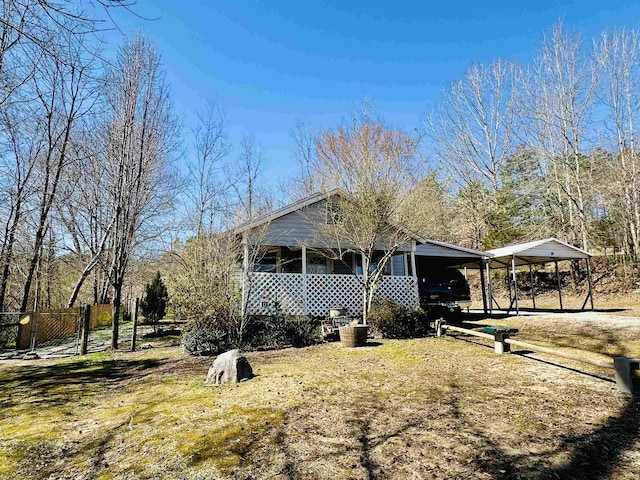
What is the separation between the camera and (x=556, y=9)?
20.4m

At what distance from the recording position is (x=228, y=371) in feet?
19.7

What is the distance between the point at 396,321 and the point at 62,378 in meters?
8.36

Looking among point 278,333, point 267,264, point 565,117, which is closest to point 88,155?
point 267,264

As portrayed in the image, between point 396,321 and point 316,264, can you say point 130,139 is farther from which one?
point 396,321

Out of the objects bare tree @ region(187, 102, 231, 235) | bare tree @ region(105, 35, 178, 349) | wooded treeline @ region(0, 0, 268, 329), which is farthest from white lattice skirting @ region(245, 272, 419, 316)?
bare tree @ region(187, 102, 231, 235)

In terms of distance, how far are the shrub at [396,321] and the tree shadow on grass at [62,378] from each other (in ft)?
19.9

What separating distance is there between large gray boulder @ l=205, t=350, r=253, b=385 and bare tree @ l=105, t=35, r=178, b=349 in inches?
228

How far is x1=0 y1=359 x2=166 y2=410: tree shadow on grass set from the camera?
546cm

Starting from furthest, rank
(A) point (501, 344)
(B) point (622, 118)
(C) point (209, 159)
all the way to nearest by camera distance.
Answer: (B) point (622, 118)
(C) point (209, 159)
(A) point (501, 344)

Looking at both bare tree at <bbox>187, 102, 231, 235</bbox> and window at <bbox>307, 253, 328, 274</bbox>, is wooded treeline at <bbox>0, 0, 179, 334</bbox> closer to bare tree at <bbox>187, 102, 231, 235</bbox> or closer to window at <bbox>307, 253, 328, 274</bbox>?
bare tree at <bbox>187, 102, 231, 235</bbox>

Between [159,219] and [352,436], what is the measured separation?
64.4ft

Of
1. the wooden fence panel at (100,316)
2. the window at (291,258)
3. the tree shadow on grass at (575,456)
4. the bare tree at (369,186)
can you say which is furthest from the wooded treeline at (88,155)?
the tree shadow on grass at (575,456)

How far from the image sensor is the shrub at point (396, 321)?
34.9 ft

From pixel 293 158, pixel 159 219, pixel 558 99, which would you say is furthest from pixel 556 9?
pixel 159 219
